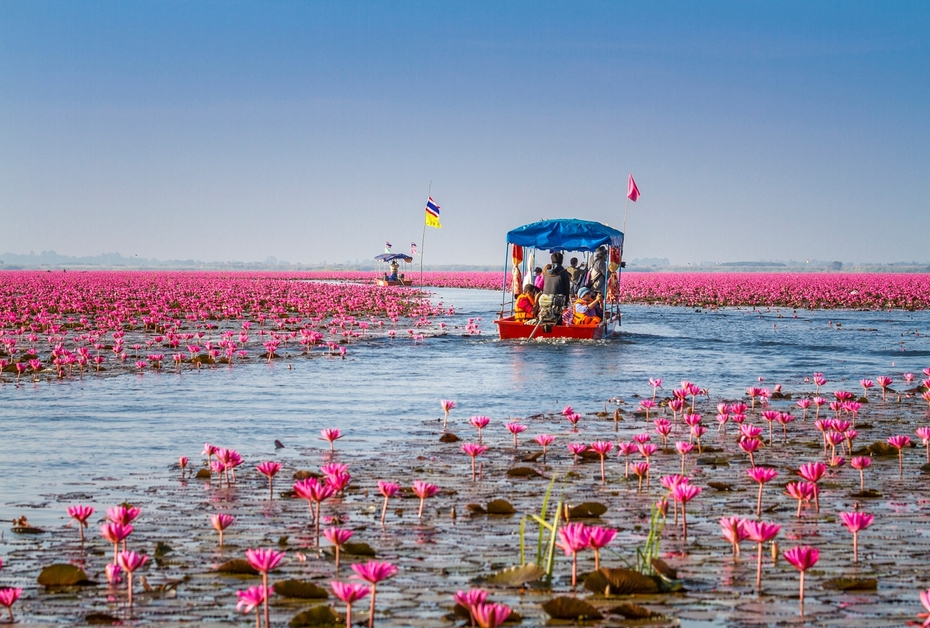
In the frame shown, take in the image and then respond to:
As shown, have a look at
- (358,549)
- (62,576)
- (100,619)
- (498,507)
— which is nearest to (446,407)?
(498,507)

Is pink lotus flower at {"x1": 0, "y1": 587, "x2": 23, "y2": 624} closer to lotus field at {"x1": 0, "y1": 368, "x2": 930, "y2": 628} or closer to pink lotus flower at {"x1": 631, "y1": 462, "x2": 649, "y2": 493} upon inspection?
lotus field at {"x1": 0, "y1": 368, "x2": 930, "y2": 628}

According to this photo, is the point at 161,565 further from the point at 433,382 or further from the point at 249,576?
the point at 433,382

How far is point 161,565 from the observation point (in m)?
5.00

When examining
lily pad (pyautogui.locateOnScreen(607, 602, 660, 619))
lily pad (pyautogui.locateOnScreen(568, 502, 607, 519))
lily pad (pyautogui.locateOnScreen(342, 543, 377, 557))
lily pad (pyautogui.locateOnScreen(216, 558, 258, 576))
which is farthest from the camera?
lily pad (pyautogui.locateOnScreen(568, 502, 607, 519))

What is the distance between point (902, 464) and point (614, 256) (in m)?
15.8

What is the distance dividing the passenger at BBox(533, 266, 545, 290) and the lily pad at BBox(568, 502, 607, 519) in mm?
17237

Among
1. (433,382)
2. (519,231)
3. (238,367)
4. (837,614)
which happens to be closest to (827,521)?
(837,614)

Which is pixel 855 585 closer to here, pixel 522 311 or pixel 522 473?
pixel 522 473

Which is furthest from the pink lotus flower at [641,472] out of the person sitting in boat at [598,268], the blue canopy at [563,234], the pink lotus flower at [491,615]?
the person sitting in boat at [598,268]

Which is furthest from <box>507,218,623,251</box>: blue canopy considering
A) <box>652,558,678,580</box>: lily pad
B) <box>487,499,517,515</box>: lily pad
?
<box>652,558,678,580</box>: lily pad

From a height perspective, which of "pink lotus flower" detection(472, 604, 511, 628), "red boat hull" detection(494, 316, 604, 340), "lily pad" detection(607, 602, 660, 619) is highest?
"red boat hull" detection(494, 316, 604, 340)

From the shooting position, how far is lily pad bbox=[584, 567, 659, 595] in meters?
4.52

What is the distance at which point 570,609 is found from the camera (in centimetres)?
416

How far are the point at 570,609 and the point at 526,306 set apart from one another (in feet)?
60.4
